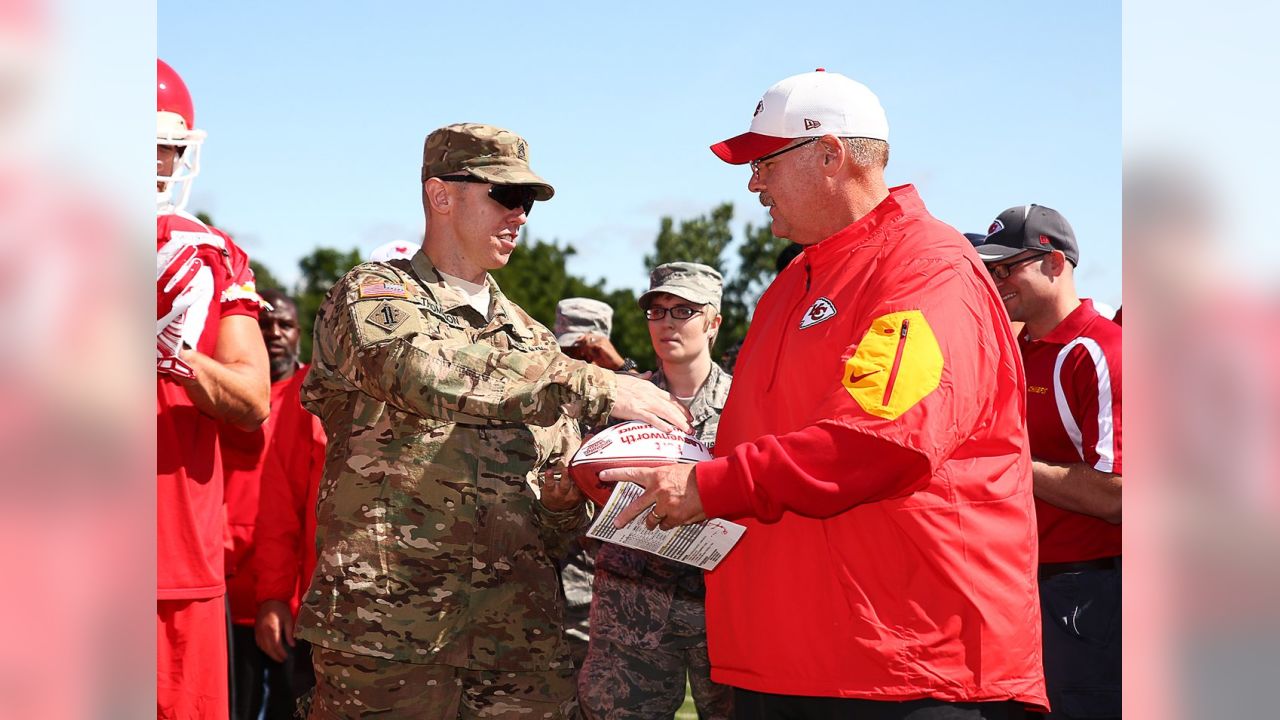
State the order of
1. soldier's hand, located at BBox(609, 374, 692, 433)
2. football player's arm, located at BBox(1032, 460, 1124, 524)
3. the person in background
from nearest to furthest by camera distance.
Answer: soldier's hand, located at BBox(609, 374, 692, 433) < football player's arm, located at BBox(1032, 460, 1124, 524) < the person in background

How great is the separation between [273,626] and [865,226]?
13.2 ft

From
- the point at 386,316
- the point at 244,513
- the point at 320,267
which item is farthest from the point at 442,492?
the point at 320,267

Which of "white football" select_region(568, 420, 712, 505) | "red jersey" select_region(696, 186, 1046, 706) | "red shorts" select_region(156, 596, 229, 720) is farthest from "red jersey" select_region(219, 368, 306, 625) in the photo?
"red jersey" select_region(696, 186, 1046, 706)

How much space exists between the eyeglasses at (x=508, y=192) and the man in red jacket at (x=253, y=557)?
2415mm

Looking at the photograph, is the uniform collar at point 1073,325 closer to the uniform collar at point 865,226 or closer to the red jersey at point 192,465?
the uniform collar at point 865,226

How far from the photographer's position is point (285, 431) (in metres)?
6.33

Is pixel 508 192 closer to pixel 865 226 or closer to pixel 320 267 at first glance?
pixel 865 226

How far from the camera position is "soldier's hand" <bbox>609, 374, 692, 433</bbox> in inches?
143

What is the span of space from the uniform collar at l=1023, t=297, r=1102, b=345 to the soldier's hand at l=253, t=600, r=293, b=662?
12.6ft

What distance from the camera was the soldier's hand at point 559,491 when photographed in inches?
152

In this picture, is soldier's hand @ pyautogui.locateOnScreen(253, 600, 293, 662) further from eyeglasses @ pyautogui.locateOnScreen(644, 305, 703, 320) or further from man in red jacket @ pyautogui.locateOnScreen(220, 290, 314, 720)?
eyeglasses @ pyautogui.locateOnScreen(644, 305, 703, 320)

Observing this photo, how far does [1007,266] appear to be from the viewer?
531cm

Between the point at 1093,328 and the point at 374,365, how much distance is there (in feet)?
9.71
